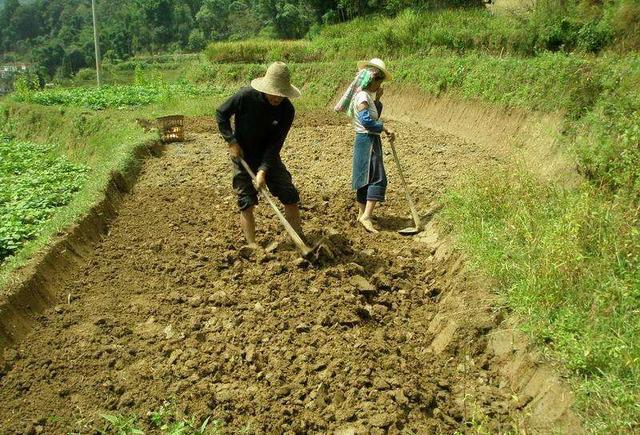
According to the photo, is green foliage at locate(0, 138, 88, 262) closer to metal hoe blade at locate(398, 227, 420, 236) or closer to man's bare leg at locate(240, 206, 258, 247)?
man's bare leg at locate(240, 206, 258, 247)

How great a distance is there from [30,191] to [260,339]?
511 centimetres

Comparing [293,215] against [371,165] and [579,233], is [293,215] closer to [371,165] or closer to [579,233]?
[371,165]

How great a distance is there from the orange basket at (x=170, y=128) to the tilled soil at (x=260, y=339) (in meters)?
4.23

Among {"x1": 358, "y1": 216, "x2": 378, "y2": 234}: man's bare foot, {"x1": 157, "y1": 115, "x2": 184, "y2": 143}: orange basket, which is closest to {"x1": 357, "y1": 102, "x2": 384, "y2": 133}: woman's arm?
{"x1": 358, "y1": 216, "x2": 378, "y2": 234}: man's bare foot

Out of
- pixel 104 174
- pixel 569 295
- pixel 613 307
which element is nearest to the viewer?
pixel 613 307

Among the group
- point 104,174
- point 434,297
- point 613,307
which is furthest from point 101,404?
point 104,174

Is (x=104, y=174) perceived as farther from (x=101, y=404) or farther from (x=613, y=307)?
(x=613, y=307)

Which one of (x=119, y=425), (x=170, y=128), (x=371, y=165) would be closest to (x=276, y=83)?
(x=371, y=165)

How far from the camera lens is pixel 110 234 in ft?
20.4

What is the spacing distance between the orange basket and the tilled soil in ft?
13.9

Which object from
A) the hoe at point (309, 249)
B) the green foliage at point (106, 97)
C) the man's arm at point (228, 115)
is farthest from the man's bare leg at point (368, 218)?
the green foliage at point (106, 97)

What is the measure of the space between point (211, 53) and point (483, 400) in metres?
25.4

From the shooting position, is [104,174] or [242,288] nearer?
[242,288]

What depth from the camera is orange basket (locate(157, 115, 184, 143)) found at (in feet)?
34.2
